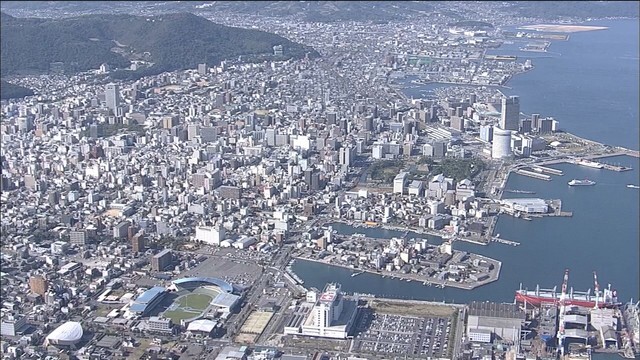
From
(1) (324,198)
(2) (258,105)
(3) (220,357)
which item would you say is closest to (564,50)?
(2) (258,105)

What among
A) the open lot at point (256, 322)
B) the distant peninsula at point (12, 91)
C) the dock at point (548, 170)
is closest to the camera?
the open lot at point (256, 322)

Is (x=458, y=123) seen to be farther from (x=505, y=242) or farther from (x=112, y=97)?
(x=112, y=97)

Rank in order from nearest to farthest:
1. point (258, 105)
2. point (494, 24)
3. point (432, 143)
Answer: point (432, 143) < point (258, 105) < point (494, 24)

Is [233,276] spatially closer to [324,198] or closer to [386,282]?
[386,282]

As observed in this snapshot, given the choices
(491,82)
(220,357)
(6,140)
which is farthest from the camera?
(491,82)

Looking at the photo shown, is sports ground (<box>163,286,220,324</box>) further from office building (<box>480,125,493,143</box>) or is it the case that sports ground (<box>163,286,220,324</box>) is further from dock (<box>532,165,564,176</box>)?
office building (<box>480,125,493,143</box>)

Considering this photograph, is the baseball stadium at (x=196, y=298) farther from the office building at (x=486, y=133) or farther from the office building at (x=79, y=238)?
the office building at (x=486, y=133)

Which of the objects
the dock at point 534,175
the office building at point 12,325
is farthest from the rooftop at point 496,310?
the dock at point 534,175
